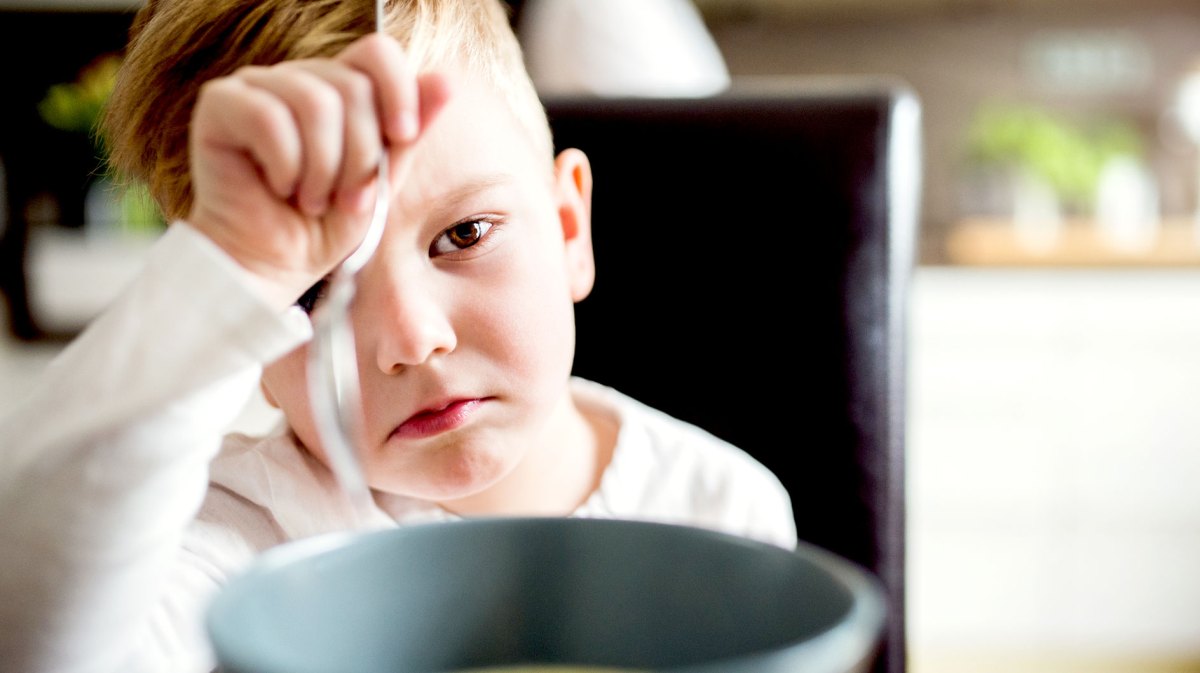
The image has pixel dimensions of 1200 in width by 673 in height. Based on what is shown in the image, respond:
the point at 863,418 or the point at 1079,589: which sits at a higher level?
the point at 863,418

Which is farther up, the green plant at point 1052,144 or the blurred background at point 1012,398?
the green plant at point 1052,144

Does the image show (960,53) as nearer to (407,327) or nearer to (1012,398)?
(1012,398)

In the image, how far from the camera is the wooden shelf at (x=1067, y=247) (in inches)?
60.2

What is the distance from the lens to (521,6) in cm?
58

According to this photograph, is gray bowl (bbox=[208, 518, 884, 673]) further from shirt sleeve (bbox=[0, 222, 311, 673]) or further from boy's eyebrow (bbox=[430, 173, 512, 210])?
boy's eyebrow (bbox=[430, 173, 512, 210])

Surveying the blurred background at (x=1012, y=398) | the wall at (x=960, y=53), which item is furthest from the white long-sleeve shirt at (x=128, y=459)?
the wall at (x=960, y=53)

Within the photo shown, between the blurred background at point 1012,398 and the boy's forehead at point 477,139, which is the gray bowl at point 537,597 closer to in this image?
the boy's forehead at point 477,139

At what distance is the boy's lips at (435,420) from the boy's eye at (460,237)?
0.17ft

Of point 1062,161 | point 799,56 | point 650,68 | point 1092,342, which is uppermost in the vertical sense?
point 650,68

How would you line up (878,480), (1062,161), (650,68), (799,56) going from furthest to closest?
1. (799,56)
2. (1062,161)
3. (650,68)
4. (878,480)

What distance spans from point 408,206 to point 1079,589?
1.49m

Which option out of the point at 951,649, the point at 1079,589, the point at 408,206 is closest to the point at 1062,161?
the point at 1079,589

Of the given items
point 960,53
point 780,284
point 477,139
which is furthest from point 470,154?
point 960,53

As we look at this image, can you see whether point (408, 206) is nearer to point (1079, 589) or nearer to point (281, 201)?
point (281, 201)
